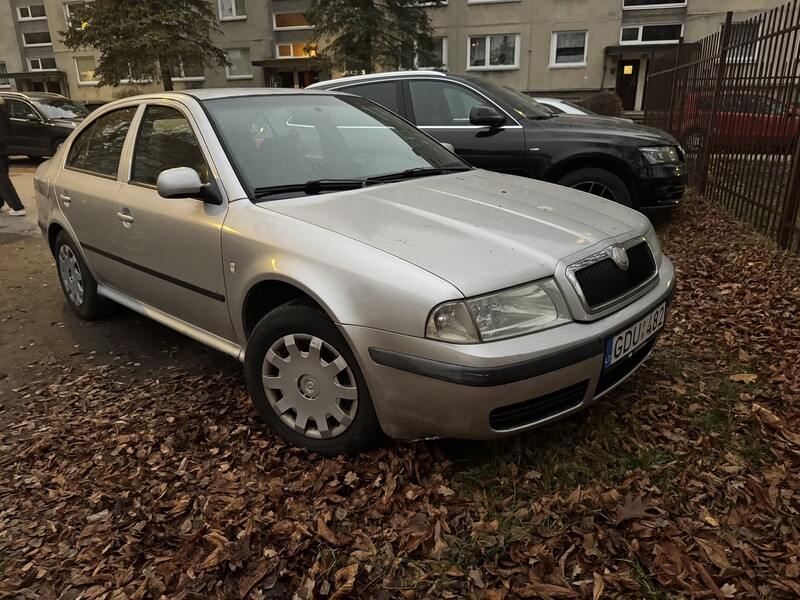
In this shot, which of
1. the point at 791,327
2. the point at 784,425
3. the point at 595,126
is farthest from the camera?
the point at 595,126

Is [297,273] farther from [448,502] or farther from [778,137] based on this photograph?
[778,137]

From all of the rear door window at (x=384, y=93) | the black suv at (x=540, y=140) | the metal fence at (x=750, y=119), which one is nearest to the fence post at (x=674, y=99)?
the metal fence at (x=750, y=119)

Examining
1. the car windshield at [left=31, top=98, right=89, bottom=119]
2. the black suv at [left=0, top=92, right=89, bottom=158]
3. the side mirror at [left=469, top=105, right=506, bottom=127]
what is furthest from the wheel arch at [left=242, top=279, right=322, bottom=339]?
the car windshield at [left=31, top=98, right=89, bottom=119]

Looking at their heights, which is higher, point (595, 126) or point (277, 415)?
point (595, 126)

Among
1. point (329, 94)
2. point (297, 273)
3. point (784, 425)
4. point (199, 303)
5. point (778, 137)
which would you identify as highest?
point (329, 94)

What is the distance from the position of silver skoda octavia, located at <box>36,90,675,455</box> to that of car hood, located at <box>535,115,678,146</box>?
257cm

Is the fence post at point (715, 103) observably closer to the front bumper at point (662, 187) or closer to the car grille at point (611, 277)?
the front bumper at point (662, 187)

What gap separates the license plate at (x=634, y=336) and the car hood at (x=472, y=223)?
388mm

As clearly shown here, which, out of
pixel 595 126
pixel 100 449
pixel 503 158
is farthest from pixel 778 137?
pixel 100 449

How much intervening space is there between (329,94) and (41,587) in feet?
10.0

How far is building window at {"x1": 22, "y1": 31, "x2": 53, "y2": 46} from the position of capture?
37562mm

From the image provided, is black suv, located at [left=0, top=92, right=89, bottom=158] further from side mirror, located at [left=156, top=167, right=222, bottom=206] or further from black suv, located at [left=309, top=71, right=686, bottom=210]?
side mirror, located at [left=156, top=167, right=222, bottom=206]

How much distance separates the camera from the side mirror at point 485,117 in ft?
19.2

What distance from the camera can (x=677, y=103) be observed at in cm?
920
